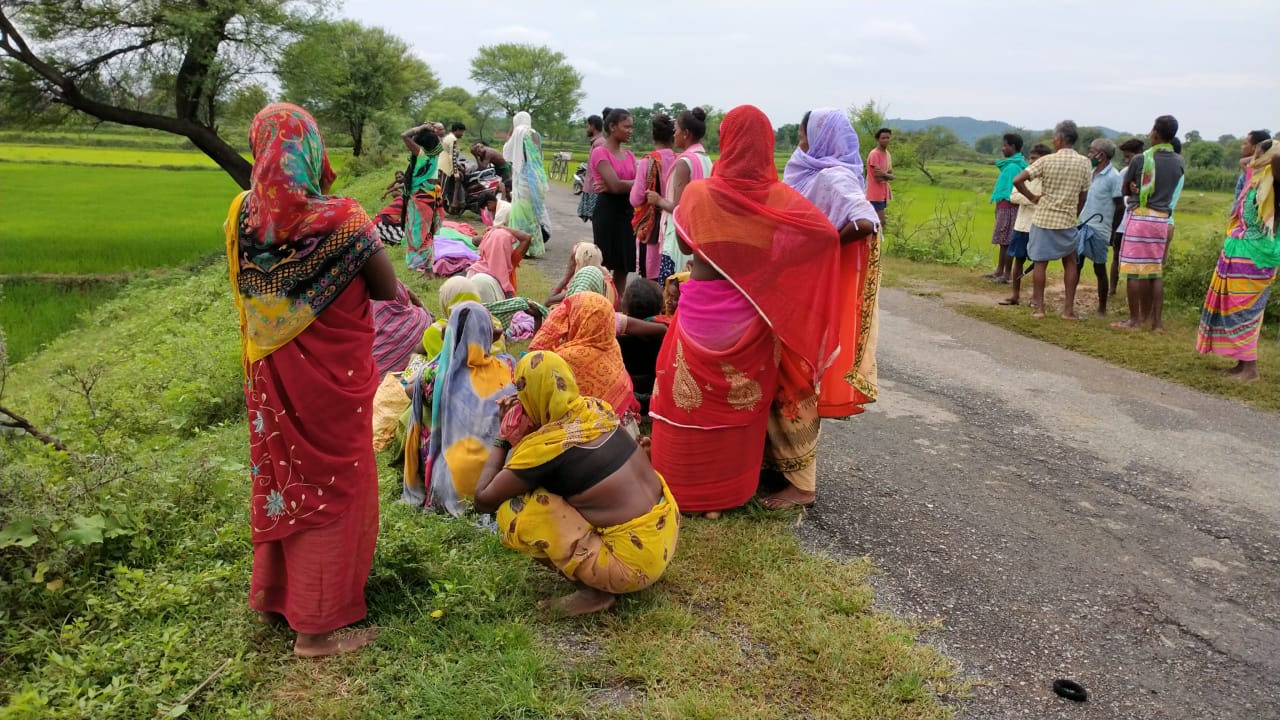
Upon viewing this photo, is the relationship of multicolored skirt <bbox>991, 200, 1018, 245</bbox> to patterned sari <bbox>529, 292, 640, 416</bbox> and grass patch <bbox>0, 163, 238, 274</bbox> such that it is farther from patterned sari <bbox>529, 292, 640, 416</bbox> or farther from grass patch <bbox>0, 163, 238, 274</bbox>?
grass patch <bbox>0, 163, 238, 274</bbox>

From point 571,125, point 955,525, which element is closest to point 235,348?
point 955,525

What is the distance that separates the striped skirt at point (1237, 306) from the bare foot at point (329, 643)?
6.81 m

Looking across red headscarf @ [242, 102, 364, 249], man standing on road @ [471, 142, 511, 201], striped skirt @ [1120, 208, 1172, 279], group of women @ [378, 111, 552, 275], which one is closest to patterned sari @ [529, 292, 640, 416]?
red headscarf @ [242, 102, 364, 249]

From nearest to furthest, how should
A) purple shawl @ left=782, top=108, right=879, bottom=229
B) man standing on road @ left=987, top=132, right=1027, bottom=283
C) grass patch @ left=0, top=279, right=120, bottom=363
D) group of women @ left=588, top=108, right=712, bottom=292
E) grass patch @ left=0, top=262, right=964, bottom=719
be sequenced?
grass patch @ left=0, top=262, right=964, bottom=719 → purple shawl @ left=782, top=108, right=879, bottom=229 → group of women @ left=588, top=108, right=712, bottom=292 → grass patch @ left=0, top=279, right=120, bottom=363 → man standing on road @ left=987, top=132, right=1027, bottom=283

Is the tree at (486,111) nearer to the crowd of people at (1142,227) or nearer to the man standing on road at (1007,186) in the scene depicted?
the man standing on road at (1007,186)

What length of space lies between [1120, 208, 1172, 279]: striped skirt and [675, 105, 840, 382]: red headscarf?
17.9 ft

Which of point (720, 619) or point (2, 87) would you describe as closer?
point (720, 619)

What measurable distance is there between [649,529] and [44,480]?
2502mm

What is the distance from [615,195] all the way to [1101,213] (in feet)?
17.7

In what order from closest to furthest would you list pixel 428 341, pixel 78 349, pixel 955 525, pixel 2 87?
pixel 955 525 < pixel 428 341 < pixel 78 349 < pixel 2 87

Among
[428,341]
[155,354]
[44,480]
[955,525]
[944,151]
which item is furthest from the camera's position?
[944,151]

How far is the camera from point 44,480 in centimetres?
334

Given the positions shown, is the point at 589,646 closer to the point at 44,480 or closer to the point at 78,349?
the point at 44,480

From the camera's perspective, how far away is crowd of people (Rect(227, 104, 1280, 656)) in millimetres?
2619
